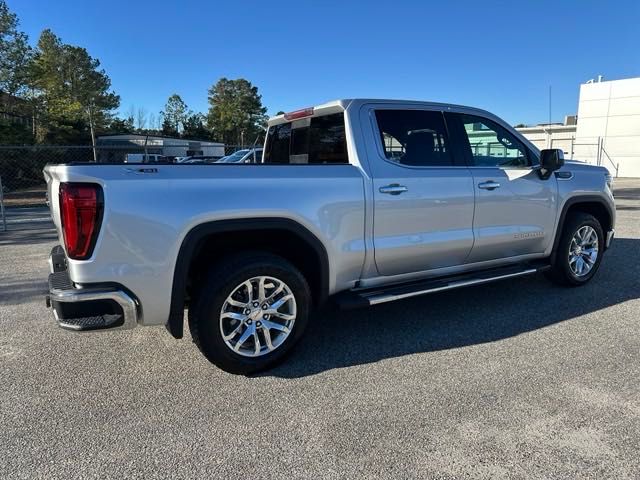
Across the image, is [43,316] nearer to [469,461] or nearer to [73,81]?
[469,461]

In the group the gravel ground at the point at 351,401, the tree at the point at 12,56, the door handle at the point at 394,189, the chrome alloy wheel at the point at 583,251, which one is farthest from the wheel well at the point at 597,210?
the tree at the point at 12,56

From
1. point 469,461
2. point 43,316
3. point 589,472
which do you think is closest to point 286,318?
point 469,461

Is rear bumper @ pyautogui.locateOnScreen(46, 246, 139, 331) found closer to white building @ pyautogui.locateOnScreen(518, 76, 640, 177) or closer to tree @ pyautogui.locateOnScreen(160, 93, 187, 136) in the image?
white building @ pyautogui.locateOnScreen(518, 76, 640, 177)

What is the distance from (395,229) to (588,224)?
274 centimetres

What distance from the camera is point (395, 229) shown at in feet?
12.5

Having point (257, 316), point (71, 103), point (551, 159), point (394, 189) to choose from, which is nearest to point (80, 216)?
point (257, 316)

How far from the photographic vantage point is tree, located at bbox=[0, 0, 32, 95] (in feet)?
91.0

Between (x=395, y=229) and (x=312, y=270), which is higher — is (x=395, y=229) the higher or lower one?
the higher one

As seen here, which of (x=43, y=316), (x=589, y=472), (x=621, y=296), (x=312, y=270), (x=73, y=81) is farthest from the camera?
(x=73, y=81)

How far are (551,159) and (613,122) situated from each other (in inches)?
1182

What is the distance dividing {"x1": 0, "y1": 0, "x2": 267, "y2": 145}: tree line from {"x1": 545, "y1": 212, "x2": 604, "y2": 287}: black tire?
28.1 meters

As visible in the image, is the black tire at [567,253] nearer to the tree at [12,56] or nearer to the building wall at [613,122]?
the building wall at [613,122]

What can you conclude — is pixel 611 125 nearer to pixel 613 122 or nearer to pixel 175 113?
pixel 613 122

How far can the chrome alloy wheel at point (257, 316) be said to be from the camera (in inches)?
129
